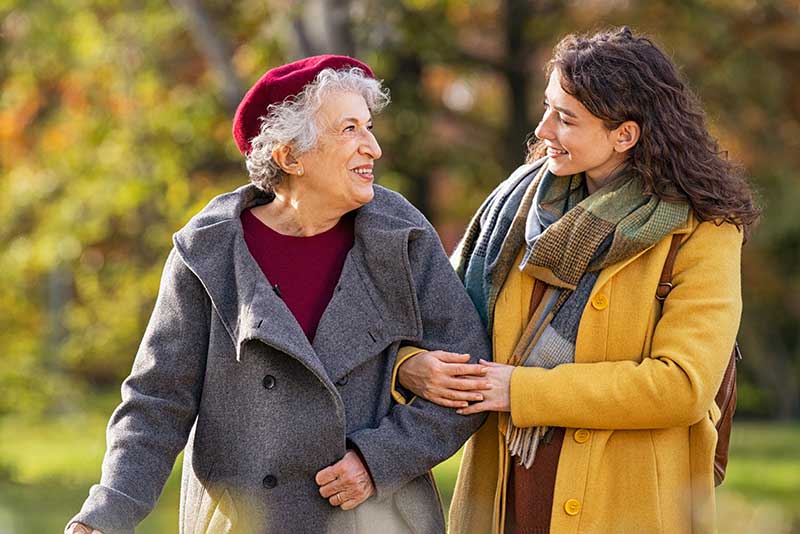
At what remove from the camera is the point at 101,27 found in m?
10.3

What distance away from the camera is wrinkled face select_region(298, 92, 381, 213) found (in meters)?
3.18

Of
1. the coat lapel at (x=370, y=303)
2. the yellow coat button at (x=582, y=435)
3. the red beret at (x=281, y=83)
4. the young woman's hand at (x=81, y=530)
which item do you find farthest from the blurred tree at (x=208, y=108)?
the young woman's hand at (x=81, y=530)

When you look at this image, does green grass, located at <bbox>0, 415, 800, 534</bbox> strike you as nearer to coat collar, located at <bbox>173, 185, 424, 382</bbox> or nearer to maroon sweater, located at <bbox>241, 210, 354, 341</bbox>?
coat collar, located at <bbox>173, 185, 424, 382</bbox>

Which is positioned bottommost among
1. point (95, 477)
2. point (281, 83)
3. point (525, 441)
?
point (95, 477)

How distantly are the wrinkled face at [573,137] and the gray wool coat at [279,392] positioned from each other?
1.26 ft

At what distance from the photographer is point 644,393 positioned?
3.07 meters

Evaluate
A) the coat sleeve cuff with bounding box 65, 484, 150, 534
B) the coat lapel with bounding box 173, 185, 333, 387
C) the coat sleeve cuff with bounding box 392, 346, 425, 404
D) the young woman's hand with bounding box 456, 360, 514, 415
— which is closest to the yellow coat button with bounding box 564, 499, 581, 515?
the young woman's hand with bounding box 456, 360, 514, 415

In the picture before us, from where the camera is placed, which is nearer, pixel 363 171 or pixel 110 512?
pixel 110 512

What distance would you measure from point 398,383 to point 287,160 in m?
0.63

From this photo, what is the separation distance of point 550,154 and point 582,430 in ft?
2.30

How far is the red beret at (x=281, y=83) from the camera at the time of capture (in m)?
3.19

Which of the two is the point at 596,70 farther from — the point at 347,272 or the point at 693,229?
the point at 347,272

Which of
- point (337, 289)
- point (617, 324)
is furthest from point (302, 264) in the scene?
point (617, 324)

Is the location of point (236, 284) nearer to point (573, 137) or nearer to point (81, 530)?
point (81, 530)
